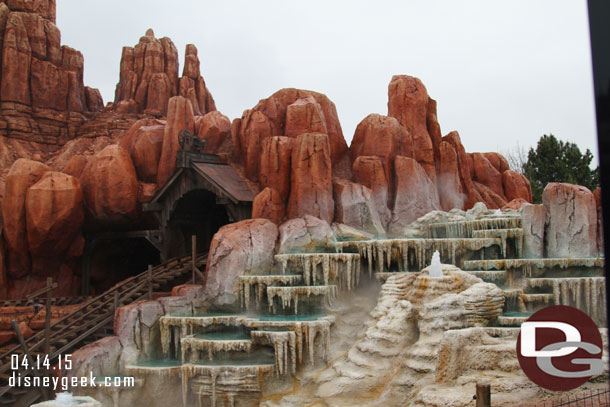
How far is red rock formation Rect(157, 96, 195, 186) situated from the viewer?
2441 centimetres

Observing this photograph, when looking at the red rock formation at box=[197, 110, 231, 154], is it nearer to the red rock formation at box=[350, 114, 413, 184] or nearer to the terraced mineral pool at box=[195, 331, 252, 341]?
the red rock formation at box=[350, 114, 413, 184]

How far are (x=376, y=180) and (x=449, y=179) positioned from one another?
12.5 ft

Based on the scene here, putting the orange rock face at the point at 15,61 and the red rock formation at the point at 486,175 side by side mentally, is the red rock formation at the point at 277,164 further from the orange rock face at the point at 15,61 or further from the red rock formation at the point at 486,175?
the orange rock face at the point at 15,61

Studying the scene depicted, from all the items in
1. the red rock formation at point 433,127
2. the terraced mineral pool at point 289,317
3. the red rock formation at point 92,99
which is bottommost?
the terraced mineral pool at point 289,317

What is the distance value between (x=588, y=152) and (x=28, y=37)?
99.9 feet

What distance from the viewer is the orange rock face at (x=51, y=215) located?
71.4ft

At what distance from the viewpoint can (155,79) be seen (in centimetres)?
4191

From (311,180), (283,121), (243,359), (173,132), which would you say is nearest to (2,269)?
(173,132)

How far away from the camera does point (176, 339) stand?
1544 cm

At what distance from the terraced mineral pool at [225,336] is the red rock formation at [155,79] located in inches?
1094

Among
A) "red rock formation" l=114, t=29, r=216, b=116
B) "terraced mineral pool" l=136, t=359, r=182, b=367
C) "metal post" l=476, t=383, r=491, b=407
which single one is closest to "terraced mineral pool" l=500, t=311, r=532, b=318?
"metal post" l=476, t=383, r=491, b=407

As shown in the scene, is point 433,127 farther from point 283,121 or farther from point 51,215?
point 51,215

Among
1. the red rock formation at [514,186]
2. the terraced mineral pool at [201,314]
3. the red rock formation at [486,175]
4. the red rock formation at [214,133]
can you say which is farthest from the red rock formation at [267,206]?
the red rock formation at [514,186]

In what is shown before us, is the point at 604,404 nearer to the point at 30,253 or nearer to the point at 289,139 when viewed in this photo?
the point at 289,139
